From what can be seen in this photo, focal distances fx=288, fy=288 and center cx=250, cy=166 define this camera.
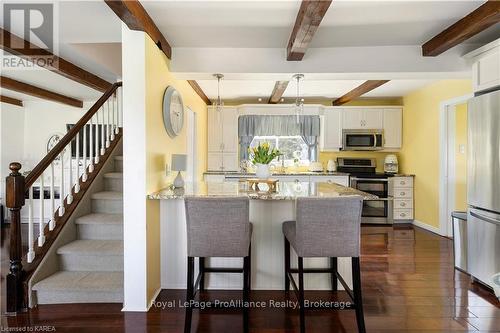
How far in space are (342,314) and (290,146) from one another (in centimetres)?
422

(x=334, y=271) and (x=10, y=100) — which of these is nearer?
(x=334, y=271)

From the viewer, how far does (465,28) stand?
238cm

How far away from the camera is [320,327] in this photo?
2.13 meters

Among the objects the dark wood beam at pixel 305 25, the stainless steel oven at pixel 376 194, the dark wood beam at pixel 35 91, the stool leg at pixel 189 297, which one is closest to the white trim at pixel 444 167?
the stainless steel oven at pixel 376 194

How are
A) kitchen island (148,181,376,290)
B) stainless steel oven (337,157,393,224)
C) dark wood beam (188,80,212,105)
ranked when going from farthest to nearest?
stainless steel oven (337,157,393,224) → dark wood beam (188,80,212,105) → kitchen island (148,181,376,290)

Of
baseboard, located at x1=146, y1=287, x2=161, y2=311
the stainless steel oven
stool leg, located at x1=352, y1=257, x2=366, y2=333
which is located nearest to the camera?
stool leg, located at x1=352, y1=257, x2=366, y2=333

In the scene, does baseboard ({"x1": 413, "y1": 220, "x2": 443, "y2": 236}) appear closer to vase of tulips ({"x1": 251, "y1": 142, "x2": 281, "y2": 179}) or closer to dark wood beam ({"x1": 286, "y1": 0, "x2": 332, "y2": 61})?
vase of tulips ({"x1": 251, "y1": 142, "x2": 281, "y2": 179})

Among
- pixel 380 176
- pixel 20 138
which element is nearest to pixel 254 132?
pixel 380 176

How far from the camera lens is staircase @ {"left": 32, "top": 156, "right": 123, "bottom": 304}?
7.95ft

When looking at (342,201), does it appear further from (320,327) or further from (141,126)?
(141,126)

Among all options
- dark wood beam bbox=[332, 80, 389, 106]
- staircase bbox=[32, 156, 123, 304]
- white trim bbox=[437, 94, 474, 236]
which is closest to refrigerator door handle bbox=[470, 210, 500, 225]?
white trim bbox=[437, 94, 474, 236]

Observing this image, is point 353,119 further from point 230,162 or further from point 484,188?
point 484,188

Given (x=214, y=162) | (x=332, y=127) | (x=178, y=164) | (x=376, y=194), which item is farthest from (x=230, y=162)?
(x=178, y=164)

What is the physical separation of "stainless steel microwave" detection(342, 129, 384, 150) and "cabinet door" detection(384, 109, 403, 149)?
118 millimetres
